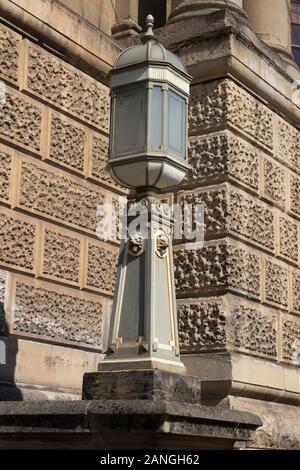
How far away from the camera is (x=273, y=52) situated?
9.86m

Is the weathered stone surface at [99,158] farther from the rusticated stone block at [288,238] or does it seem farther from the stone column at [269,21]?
the stone column at [269,21]

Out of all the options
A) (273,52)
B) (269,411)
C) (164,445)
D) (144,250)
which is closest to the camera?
(164,445)

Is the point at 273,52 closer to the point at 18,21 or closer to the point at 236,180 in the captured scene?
the point at 236,180

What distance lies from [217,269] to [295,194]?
1849 mm

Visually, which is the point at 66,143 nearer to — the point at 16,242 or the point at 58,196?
the point at 58,196

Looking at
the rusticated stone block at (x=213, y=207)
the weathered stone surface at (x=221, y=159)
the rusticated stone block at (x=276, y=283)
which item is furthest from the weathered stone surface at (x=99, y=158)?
the rusticated stone block at (x=276, y=283)

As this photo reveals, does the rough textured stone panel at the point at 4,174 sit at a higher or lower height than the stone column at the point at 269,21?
lower

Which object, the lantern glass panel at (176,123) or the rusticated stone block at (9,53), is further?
the rusticated stone block at (9,53)

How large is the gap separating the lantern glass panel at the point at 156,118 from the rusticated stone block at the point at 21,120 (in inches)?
98.3

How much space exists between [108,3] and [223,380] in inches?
184

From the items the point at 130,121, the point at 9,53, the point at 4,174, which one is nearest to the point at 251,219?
the point at 4,174

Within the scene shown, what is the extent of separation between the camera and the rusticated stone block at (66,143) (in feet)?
27.0

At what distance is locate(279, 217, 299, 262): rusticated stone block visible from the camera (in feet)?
30.5

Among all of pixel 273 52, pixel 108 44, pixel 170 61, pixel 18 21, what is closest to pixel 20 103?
pixel 18 21
